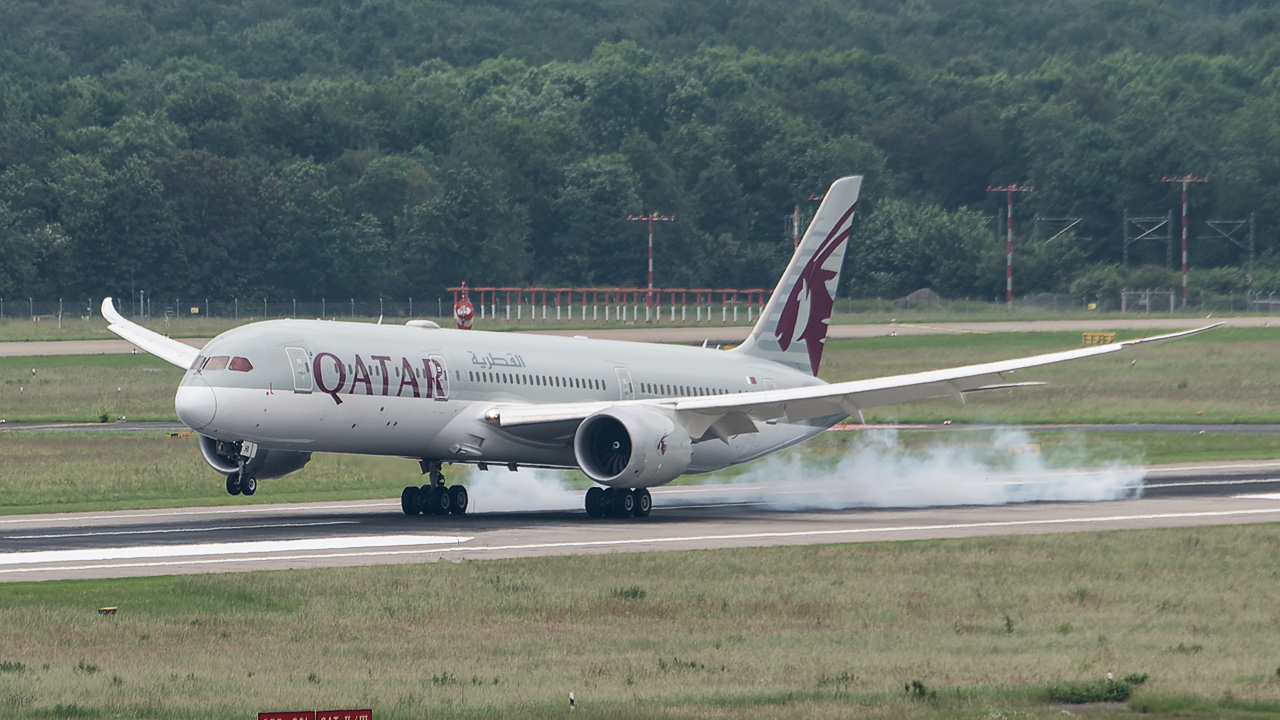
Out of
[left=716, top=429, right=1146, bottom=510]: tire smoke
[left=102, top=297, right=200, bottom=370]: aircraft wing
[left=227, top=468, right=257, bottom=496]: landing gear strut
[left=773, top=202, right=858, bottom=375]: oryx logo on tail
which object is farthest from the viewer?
[left=773, top=202, right=858, bottom=375]: oryx logo on tail

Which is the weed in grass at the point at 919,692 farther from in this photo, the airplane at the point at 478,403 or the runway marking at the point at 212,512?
the runway marking at the point at 212,512

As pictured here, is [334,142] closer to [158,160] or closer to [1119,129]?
[158,160]

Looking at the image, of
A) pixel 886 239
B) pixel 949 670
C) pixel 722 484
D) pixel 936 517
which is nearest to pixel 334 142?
pixel 886 239

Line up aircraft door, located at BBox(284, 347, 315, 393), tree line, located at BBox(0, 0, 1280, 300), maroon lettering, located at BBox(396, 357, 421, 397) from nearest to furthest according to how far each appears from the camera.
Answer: aircraft door, located at BBox(284, 347, 315, 393), maroon lettering, located at BBox(396, 357, 421, 397), tree line, located at BBox(0, 0, 1280, 300)

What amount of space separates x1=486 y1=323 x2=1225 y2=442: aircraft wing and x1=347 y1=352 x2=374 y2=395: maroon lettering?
3349 millimetres

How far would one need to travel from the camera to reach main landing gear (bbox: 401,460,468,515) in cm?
4384

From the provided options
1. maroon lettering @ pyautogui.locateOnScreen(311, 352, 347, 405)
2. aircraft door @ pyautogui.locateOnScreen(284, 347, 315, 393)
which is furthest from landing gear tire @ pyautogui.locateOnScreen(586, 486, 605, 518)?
aircraft door @ pyautogui.locateOnScreen(284, 347, 315, 393)

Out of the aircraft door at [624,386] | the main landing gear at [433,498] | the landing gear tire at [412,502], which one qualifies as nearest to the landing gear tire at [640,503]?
the aircraft door at [624,386]

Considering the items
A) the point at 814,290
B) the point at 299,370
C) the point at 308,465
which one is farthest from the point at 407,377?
the point at 308,465

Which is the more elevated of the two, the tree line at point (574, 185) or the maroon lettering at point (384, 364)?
the tree line at point (574, 185)

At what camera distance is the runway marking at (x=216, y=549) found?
111 feet

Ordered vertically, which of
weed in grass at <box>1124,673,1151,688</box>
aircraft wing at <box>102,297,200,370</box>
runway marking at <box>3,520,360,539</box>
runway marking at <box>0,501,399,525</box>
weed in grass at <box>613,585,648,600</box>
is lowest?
weed in grass at <box>1124,673,1151,688</box>

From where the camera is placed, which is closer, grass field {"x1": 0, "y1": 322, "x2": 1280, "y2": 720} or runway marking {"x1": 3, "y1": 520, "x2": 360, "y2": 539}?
grass field {"x1": 0, "y1": 322, "x2": 1280, "y2": 720}

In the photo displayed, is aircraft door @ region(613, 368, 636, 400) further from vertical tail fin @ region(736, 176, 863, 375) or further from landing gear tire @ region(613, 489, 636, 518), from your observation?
vertical tail fin @ region(736, 176, 863, 375)
